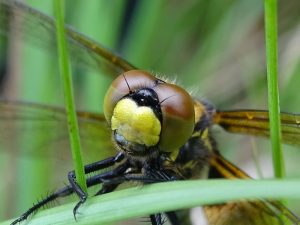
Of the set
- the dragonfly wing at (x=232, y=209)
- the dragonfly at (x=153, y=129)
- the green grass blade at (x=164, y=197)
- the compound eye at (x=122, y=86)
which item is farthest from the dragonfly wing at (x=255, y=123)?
the green grass blade at (x=164, y=197)

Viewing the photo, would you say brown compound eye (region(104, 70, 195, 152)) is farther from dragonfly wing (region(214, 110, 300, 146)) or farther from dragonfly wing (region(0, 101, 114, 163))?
dragonfly wing (region(0, 101, 114, 163))

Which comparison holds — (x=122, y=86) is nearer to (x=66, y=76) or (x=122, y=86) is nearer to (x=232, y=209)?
(x=66, y=76)

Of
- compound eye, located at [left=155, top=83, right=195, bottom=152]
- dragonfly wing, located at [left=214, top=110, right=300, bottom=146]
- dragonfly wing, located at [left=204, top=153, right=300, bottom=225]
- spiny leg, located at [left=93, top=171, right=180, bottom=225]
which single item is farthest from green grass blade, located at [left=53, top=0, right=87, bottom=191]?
dragonfly wing, located at [left=204, top=153, right=300, bottom=225]

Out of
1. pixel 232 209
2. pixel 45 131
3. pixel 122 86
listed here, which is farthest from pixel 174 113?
pixel 45 131

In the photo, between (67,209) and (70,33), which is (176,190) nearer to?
(67,209)

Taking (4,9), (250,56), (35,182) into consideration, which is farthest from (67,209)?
(250,56)

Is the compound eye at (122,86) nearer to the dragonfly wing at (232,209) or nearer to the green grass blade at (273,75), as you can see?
the green grass blade at (273,75)
